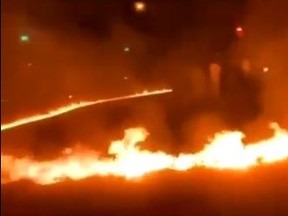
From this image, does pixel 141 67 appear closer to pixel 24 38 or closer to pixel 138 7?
pixel 138 7

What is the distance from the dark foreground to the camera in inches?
269

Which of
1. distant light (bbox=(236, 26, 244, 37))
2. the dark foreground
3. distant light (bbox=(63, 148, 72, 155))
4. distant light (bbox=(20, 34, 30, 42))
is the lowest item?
the dark foreground

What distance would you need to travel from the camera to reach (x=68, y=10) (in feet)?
39.0

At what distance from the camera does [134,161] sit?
26.3ft

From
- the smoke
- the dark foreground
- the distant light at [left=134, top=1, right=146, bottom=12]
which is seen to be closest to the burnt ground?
the dark foreground

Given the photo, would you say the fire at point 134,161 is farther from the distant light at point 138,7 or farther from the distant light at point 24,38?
the distant light at point 138,7

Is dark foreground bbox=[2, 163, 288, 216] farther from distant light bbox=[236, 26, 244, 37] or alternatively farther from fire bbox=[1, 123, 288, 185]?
distant light bbox=[236, 26, 244, 37]

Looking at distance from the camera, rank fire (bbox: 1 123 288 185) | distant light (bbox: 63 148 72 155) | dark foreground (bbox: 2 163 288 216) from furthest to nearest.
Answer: distant light (bbox: 63 148 72 155) < fire (bbox: 1 123 288 185) < dark foreground (bbox: 2 163 288 216)

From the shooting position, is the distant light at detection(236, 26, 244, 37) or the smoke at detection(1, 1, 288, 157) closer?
the smoke at detection(1, 1, 288, 157)

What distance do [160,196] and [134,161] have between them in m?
1.00

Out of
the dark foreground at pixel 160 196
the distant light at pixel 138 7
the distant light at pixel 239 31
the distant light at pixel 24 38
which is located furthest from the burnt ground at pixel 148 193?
the distant light at pixel 138 7

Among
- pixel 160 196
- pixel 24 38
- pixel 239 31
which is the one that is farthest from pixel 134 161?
pixel 239 31

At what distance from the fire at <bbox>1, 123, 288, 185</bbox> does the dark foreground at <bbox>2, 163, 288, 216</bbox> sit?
0.24 metres

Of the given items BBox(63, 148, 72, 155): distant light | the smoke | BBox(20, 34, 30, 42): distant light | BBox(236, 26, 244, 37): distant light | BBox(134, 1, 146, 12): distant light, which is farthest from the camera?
BBox(134, 1, 146, 12): distant light
